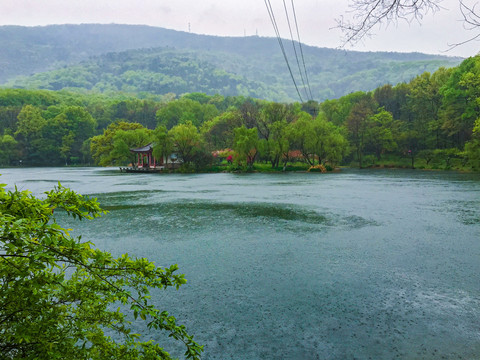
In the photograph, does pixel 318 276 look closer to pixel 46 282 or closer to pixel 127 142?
pixel 46 282

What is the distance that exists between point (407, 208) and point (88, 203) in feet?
51.8

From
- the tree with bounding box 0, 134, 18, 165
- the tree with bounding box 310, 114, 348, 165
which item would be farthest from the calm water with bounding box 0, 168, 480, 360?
the tree with bounding box 0, 134, 18, 165

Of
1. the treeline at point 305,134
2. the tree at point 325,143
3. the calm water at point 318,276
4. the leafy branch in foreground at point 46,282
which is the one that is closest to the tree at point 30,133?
the treeline at point 305,134

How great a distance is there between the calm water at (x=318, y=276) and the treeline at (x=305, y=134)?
93.7ft

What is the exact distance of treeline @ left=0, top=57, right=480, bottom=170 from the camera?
4303 centimetres

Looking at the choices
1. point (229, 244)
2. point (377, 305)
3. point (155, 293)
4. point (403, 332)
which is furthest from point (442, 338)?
point (229, 244)

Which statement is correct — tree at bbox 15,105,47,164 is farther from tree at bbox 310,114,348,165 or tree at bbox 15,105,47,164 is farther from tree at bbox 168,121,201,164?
tree at bbox 310,114,348,165

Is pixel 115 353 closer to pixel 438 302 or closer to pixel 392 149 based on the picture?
pixel 438 302

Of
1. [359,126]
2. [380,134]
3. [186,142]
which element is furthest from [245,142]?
[380,134]

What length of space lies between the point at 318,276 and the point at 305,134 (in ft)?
122

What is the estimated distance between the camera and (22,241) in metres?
1.78

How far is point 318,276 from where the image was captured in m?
7.12

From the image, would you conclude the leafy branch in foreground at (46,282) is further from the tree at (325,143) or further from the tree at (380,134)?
the tree at (380,134)

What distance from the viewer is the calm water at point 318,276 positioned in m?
4.70
